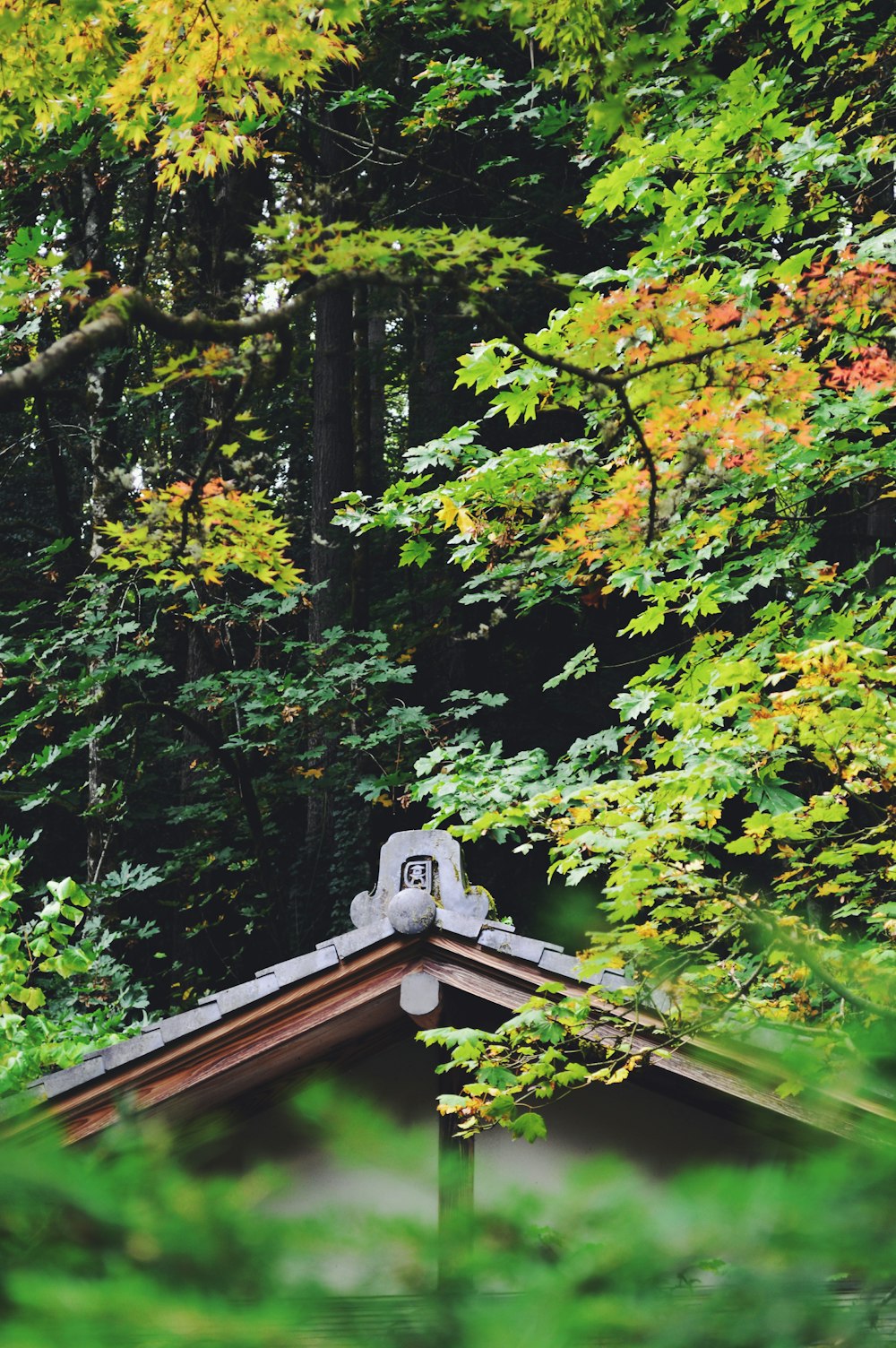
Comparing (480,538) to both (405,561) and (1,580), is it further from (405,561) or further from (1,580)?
(1,580)

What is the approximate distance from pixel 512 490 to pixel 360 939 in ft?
9.36

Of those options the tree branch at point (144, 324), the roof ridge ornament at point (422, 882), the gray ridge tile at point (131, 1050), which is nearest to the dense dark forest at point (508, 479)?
the tree branch at point (144, 324)

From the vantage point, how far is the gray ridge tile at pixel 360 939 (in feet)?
13.9

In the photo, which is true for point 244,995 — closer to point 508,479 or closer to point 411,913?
point 411,913

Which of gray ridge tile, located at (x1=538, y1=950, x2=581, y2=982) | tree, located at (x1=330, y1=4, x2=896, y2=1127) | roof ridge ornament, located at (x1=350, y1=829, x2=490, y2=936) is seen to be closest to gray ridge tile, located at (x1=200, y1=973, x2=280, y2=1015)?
roof ridge ornament, located at (x1=350, y1=829, x2=490, y2=936)

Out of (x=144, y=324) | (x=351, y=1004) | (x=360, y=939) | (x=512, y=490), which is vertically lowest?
(x=351, y=1004)

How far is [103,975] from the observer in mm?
8117

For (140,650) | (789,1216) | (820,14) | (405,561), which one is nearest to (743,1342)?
(789,1216)

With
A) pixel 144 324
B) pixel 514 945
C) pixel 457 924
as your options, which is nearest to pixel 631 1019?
pixel 514 945

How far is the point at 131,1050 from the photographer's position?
13.2 feet

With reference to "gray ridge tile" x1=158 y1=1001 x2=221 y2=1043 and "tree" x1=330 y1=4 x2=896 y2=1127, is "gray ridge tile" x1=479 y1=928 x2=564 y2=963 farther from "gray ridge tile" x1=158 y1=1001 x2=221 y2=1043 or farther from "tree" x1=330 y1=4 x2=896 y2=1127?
"gray ridge tile" x1=158 y1=1001 x2=221 y2=1043

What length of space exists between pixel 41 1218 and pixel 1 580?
956cm

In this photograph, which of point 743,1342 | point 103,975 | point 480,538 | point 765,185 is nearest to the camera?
point 743,1342

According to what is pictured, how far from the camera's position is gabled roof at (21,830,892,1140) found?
3965 mm
